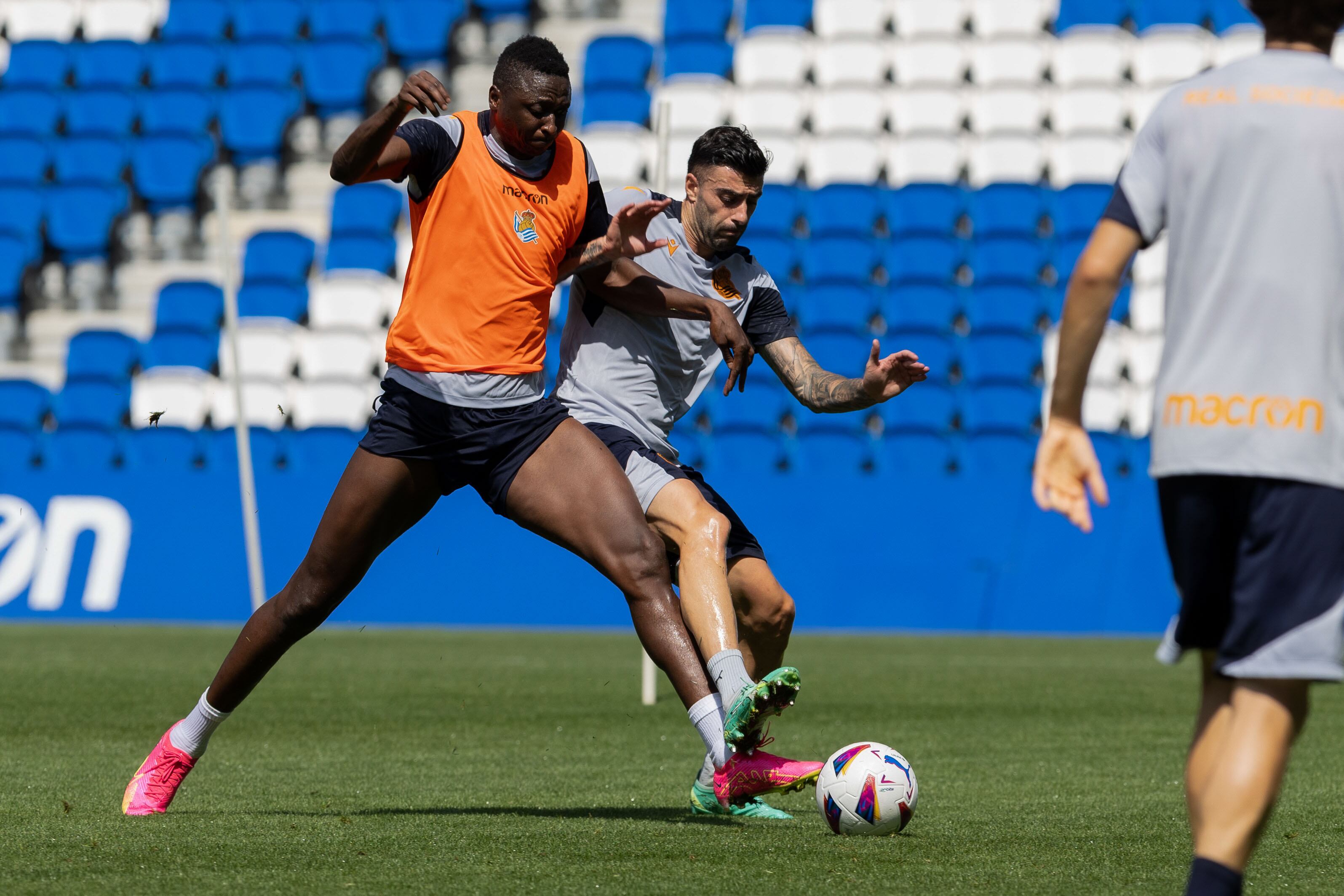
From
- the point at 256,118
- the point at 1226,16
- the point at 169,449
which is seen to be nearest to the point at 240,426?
the point at 169,449

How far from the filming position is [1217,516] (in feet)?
9.85

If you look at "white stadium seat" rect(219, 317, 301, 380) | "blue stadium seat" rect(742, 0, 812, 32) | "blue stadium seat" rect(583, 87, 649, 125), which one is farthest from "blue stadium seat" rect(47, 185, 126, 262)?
"blue stadium seat" rect(742, 0, 812, 32)

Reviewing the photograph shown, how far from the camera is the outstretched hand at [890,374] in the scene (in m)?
4.98

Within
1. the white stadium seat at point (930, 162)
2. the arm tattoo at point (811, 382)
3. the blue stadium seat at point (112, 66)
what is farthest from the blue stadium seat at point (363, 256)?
the arm tattoo at point (811, 382)

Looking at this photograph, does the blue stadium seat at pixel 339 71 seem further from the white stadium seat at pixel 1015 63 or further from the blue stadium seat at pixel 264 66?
the white stadium seat at pixel 1015 63

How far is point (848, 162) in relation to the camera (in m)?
18.1

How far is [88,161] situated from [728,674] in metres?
15.6

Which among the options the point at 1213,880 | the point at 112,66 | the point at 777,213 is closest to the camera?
the point at 1213,880

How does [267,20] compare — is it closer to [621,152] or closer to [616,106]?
[616,106]

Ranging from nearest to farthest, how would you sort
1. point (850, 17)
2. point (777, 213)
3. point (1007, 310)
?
point (1007, 310)
point (777, 213)
point (850, 17)

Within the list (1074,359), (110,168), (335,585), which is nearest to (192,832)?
(335,585)

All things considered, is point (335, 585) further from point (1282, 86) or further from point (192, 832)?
point (1282, 86)

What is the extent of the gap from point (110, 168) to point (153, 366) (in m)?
3.09

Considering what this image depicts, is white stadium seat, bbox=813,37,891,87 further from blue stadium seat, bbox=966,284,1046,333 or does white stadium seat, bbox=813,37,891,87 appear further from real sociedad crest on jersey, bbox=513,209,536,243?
real sociedad crest on jersey, bbox=513,209,536,243
